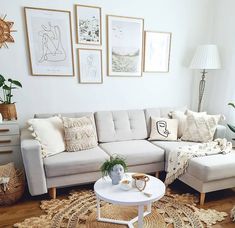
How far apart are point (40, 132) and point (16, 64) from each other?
0.95m

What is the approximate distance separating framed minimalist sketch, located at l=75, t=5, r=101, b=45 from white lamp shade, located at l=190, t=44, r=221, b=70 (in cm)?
143

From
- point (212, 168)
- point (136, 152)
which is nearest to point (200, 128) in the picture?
point (212, 168)

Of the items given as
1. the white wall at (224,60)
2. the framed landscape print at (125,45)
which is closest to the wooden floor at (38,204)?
the white wall at (224,60)

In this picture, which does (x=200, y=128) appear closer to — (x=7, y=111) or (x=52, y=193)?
(x=52, y=193)

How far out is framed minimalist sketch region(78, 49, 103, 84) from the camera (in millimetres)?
2826

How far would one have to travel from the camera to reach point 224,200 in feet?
7.40

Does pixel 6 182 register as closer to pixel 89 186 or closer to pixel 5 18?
pixel 89 186

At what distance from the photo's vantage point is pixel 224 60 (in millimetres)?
3180

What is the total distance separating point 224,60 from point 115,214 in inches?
104

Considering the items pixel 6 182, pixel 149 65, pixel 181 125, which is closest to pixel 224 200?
pixel 181 125

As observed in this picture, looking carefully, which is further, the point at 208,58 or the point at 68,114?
the point at 208,58

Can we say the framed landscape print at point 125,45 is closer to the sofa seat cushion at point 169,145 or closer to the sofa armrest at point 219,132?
the sofa seat cushion at point 169,145

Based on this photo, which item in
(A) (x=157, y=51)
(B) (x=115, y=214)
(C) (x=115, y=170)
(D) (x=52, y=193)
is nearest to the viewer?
(C) (x=115, y=170)

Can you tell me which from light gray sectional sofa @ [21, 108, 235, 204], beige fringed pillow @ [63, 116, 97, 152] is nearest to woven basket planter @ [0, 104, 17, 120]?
light gray sectional sofa @ [21, 108, 235, 204]
